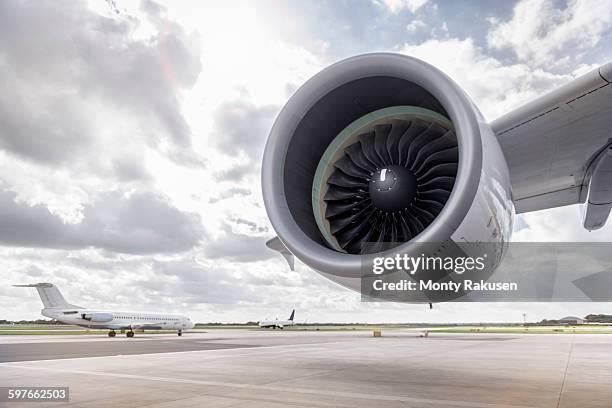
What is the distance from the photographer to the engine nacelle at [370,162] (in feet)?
14.7

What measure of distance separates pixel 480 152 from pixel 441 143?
1388mm

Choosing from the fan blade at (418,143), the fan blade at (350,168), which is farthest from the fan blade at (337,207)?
the fan blade at (418,143)

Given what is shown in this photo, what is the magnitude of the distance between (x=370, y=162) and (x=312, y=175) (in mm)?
779

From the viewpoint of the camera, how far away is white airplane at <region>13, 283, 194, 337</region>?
118 ft

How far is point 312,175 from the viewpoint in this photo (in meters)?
5.88

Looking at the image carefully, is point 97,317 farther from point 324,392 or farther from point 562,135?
point 562,135

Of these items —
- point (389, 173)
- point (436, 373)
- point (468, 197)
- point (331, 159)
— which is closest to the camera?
point (468, 197)

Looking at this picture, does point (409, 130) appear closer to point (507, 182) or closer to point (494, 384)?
point (507, 182)

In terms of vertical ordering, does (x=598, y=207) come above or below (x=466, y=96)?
below

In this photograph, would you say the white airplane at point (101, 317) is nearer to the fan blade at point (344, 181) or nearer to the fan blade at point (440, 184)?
the fan blade at point (344, 181)

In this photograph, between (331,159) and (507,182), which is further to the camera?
(331,159)

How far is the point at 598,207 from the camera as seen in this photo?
252 inches

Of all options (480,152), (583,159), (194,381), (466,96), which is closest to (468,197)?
(480,152)

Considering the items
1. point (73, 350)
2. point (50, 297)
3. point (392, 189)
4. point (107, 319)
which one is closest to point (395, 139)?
point (392, 189)
